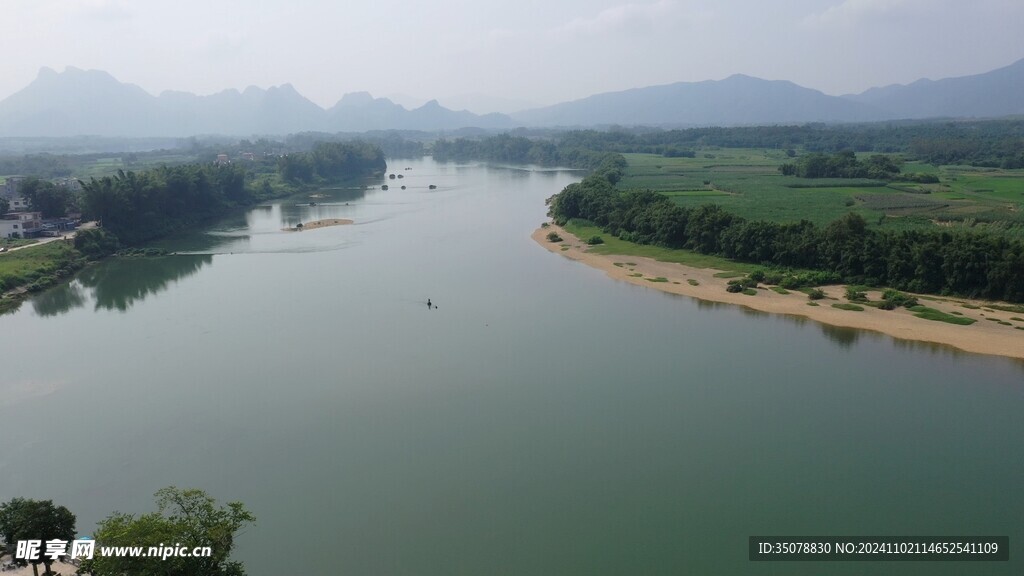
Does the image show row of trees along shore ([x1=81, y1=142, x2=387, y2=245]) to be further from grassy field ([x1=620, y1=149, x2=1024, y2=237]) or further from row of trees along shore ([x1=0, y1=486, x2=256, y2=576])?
row of trees along shore ([x1=0, y1=486, x2=256, y2=576])

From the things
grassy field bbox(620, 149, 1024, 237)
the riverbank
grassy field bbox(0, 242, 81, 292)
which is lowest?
the riverbank

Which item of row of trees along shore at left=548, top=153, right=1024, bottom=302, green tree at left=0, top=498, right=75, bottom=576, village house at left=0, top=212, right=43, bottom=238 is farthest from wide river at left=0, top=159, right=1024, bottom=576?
village house at left=0, top=212, right=43, bottom=238

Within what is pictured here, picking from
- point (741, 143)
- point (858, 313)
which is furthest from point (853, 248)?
point (741, 143)

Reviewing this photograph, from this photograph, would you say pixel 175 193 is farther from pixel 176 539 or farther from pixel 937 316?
pixel 937 316

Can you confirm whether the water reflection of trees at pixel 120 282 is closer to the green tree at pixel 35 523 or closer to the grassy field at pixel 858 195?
the green tree at pixel 35 523

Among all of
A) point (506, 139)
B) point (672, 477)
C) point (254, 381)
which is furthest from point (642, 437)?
point (506, 139)

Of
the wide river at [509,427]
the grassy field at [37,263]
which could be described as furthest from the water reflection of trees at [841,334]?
the grassy field at [37,263]
